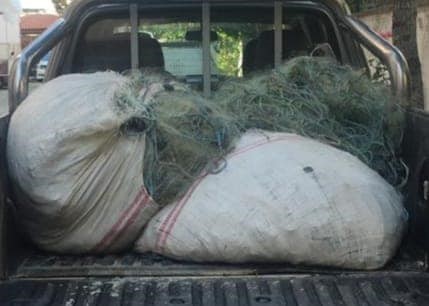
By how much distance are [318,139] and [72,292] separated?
1012 mm

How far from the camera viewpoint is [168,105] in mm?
2793

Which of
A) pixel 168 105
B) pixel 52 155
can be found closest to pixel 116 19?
pixel 168 105

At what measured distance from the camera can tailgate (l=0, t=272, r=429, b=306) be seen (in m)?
2.35

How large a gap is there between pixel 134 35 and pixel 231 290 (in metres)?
2.08

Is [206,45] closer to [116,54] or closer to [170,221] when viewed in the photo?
[116,54]

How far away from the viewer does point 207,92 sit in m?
3.81

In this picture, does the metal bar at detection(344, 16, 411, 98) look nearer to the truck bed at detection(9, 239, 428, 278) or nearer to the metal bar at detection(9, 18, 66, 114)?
the truck bed at detection(9, 239, 428, 278)

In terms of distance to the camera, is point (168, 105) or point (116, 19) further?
point (116, 19)

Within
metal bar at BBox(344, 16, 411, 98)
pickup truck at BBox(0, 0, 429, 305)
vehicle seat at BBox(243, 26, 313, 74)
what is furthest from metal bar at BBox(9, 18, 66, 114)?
metal bar at BBox(344, 16, 411, 98)

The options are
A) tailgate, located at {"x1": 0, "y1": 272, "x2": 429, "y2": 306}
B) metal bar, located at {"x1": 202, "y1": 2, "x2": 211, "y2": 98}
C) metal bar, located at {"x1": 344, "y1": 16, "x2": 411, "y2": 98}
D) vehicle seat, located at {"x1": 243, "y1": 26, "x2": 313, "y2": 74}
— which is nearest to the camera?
tailgate, located at {"x1": 0, "y1": 272, "x2": 429, "y2": 306}

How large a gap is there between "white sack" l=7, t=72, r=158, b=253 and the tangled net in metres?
0.08

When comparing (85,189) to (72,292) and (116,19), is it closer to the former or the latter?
(72,292)

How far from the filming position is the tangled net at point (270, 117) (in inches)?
106

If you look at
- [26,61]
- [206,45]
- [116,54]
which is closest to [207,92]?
[206,45]
